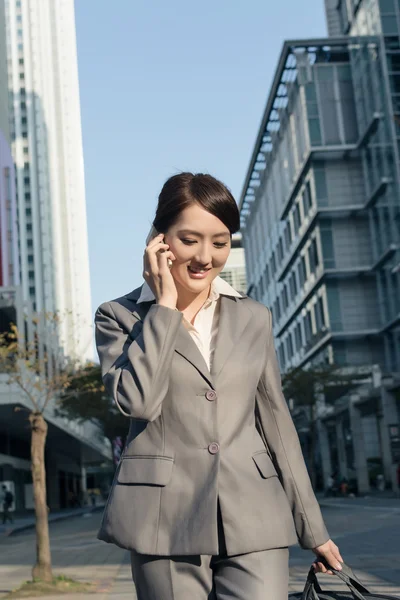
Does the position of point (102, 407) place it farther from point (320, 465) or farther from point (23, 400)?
point (320, 465)

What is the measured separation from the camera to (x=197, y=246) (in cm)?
272

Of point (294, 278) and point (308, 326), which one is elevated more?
point (294, 278)

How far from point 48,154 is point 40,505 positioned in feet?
425

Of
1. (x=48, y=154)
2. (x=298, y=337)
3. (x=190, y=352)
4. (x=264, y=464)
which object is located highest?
(x=48, y=154)

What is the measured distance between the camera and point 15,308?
41781 millimetres

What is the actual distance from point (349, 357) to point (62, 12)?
364 ft

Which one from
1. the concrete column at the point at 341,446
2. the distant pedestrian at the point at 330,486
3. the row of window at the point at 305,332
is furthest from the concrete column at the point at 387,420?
the row of window at the point at 305,332

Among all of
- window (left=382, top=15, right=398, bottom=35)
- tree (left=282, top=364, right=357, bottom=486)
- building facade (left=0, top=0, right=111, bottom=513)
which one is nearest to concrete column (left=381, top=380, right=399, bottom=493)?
tree (left=282, top=364, right=357, bottom=486)

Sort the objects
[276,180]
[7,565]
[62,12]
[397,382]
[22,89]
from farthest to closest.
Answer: [62,12] → [22,89] → [276,180] → [397,382] → [7,565]

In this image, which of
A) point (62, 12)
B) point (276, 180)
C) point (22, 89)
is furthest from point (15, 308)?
point (62, 12)

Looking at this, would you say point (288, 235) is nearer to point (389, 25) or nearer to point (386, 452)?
point (389, 25)

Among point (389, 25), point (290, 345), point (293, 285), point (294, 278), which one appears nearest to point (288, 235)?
point (294, 278)

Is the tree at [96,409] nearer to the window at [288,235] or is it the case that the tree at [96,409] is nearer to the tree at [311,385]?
the tree at [311,385]

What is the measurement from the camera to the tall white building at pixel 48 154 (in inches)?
5030
